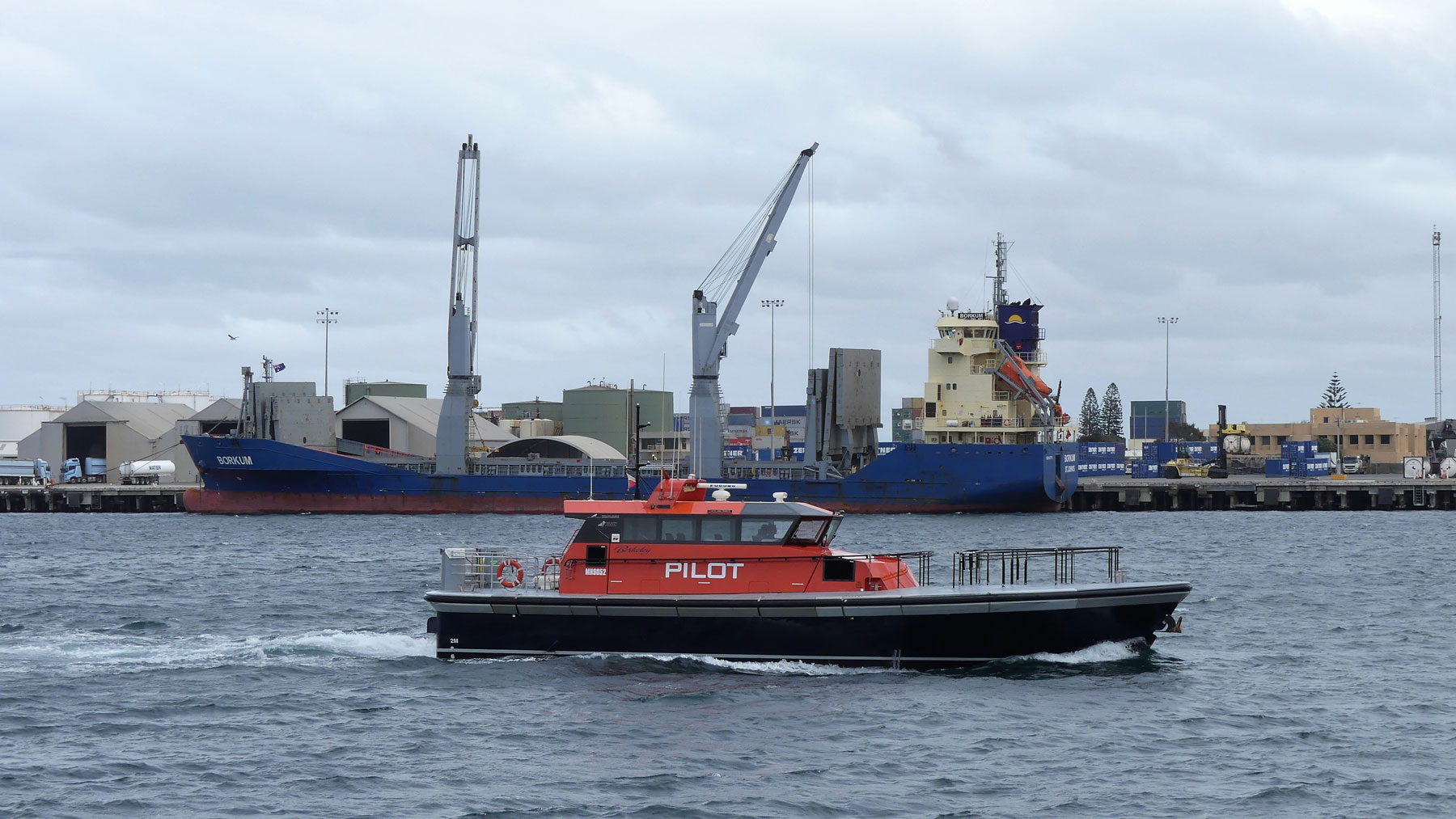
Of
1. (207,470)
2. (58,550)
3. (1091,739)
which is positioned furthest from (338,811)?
(207,470)

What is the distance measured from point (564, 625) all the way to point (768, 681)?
3.03m

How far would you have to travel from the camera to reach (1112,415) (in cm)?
15688

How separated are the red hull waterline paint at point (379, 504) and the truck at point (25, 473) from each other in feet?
87.9

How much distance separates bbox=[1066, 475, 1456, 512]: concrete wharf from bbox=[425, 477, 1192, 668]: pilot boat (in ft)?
180

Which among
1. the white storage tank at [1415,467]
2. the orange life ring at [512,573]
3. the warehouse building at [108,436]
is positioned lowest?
the orange life ring at [512,573]

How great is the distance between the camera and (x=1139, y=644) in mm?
22016

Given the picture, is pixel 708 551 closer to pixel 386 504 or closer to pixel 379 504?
pixel 386 504

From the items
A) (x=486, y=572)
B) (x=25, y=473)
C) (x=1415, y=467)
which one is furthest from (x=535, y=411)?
(x=486, y=572)

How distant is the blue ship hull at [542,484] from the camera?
66750 millimetres

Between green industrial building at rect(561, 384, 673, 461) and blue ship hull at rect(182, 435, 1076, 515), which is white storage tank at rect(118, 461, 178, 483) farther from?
green industrial building at rect(561, 384, 673, 461)

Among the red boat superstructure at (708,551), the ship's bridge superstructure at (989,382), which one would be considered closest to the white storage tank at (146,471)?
the ship's bridge superstructure at (989,382)

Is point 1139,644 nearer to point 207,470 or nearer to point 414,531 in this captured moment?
point 414,531

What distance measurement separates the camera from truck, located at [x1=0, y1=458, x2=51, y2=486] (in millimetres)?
91188

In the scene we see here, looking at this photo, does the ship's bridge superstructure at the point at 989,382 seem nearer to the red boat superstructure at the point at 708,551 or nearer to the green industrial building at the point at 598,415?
the green industrial building at the point at 598,415
